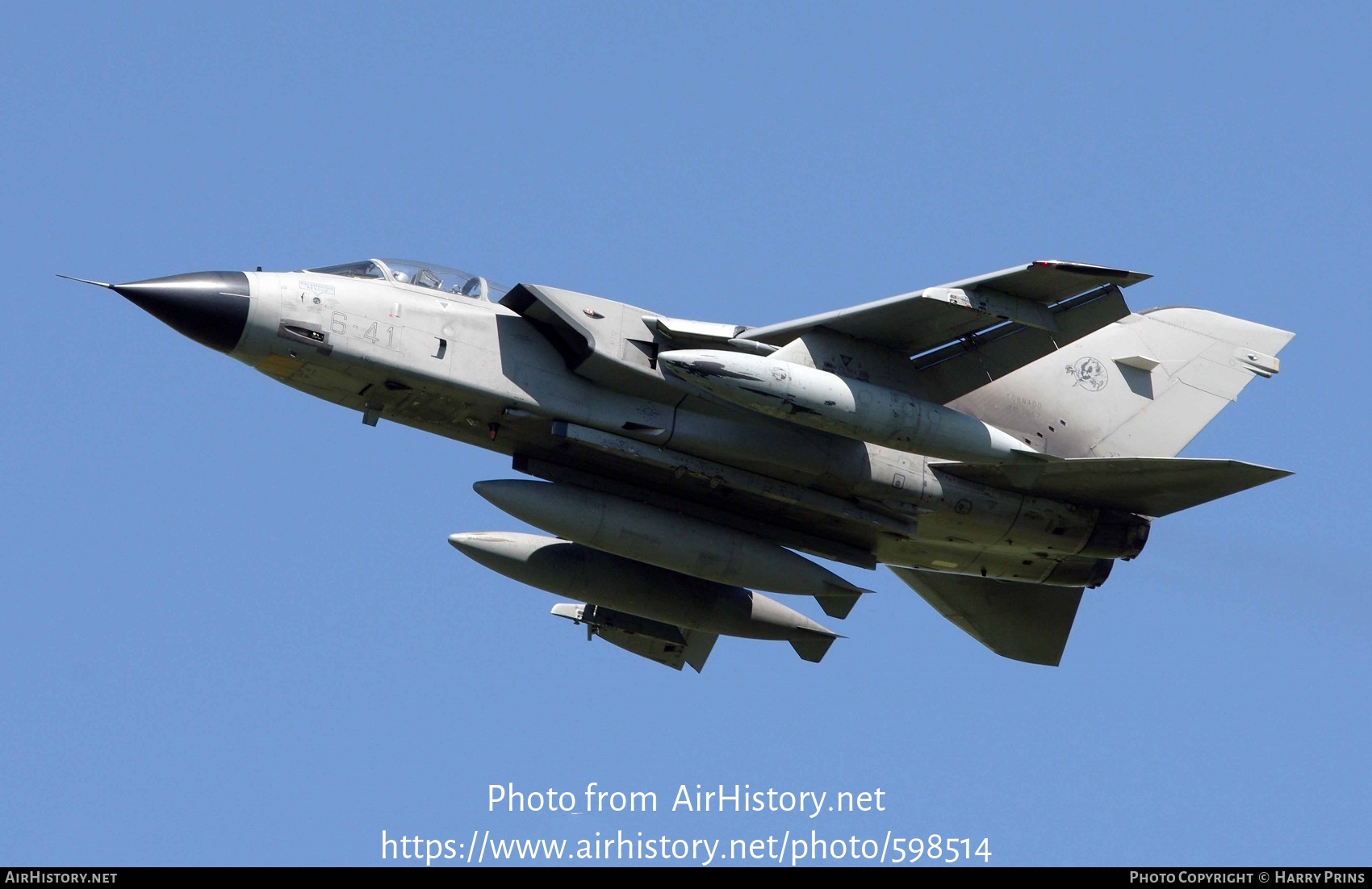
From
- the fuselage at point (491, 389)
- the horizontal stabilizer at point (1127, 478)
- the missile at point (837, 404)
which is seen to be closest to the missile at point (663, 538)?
the fuselage at point (491, 389)

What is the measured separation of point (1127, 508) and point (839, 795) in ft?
17.8

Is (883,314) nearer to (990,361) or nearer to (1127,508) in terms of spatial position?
(990,361)

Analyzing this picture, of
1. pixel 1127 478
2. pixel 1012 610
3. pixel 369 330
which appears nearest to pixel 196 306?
pixel 369 330

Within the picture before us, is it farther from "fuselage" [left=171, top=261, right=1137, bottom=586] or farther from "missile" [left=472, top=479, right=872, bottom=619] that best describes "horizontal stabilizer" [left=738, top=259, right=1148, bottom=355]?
"missile" [left=472, top=479, right=872, bottom=619]

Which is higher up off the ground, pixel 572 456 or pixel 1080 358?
pixel 1080 358

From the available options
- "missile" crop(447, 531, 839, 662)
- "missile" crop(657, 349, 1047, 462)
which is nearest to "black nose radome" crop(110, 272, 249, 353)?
"missile" crop(447, 531, 839, 662)

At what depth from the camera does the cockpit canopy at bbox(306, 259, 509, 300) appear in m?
19.7

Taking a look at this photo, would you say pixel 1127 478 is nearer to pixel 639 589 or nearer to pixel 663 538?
pixel 663 538

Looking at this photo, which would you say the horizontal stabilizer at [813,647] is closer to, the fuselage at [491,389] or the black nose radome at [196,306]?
the fuselage at [491,389]

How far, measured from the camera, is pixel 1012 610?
2489 centimetres

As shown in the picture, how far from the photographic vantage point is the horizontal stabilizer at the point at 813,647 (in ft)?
76.4

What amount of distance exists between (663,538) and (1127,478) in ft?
19.2
